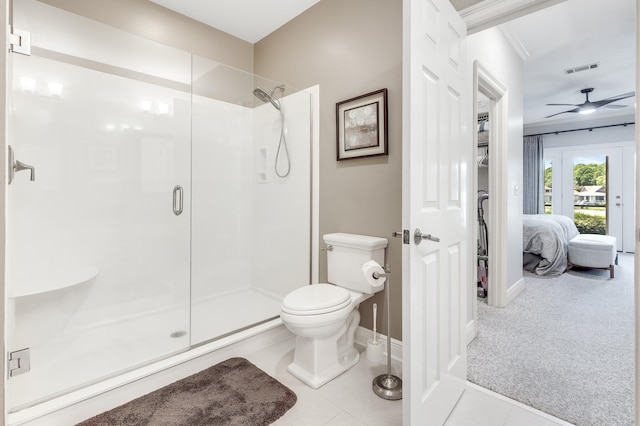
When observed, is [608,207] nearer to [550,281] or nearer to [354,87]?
[550,281]

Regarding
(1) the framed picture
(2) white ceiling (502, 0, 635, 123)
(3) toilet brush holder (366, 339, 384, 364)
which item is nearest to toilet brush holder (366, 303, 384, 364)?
(3) toilet brush holder (366, 339, 384, 364)

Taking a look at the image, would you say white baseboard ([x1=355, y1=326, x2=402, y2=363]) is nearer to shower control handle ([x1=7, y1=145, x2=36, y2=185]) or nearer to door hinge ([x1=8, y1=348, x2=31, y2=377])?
door hinge ([x1=8, y1=348, x2=31, y2=377])

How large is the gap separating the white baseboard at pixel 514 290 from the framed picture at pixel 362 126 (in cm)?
218

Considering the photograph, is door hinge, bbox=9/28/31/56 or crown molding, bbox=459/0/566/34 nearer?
door hinge, bbox=9/28/31/56

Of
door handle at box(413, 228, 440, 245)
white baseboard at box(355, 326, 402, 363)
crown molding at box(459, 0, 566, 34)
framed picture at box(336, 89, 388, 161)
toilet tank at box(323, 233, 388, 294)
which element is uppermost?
crown molding at box(459, 0, 566, 34)

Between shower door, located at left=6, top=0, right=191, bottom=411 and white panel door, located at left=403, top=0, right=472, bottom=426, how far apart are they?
155 cm

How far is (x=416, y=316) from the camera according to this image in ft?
4.02

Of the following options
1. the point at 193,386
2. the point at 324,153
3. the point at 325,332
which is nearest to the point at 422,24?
the point at 324,153

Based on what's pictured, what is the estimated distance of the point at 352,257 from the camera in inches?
83.5

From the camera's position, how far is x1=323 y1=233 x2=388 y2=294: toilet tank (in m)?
2.04

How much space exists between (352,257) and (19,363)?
5.54 ft

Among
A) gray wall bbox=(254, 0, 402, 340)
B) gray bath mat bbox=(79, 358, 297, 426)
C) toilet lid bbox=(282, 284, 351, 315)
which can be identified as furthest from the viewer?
gray wall bbox=(254, 0, 402, 340)

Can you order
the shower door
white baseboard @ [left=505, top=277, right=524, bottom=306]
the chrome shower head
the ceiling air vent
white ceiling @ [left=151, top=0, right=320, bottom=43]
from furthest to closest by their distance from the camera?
the ceiling air vent → white baseboard @ [left=505, top=277, right=524, bottom=306] → the chrome shower head → white ceiling @ [left=151, top=0, right=320, bottom=43] → the shower door

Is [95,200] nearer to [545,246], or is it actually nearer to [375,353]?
[375,353]
